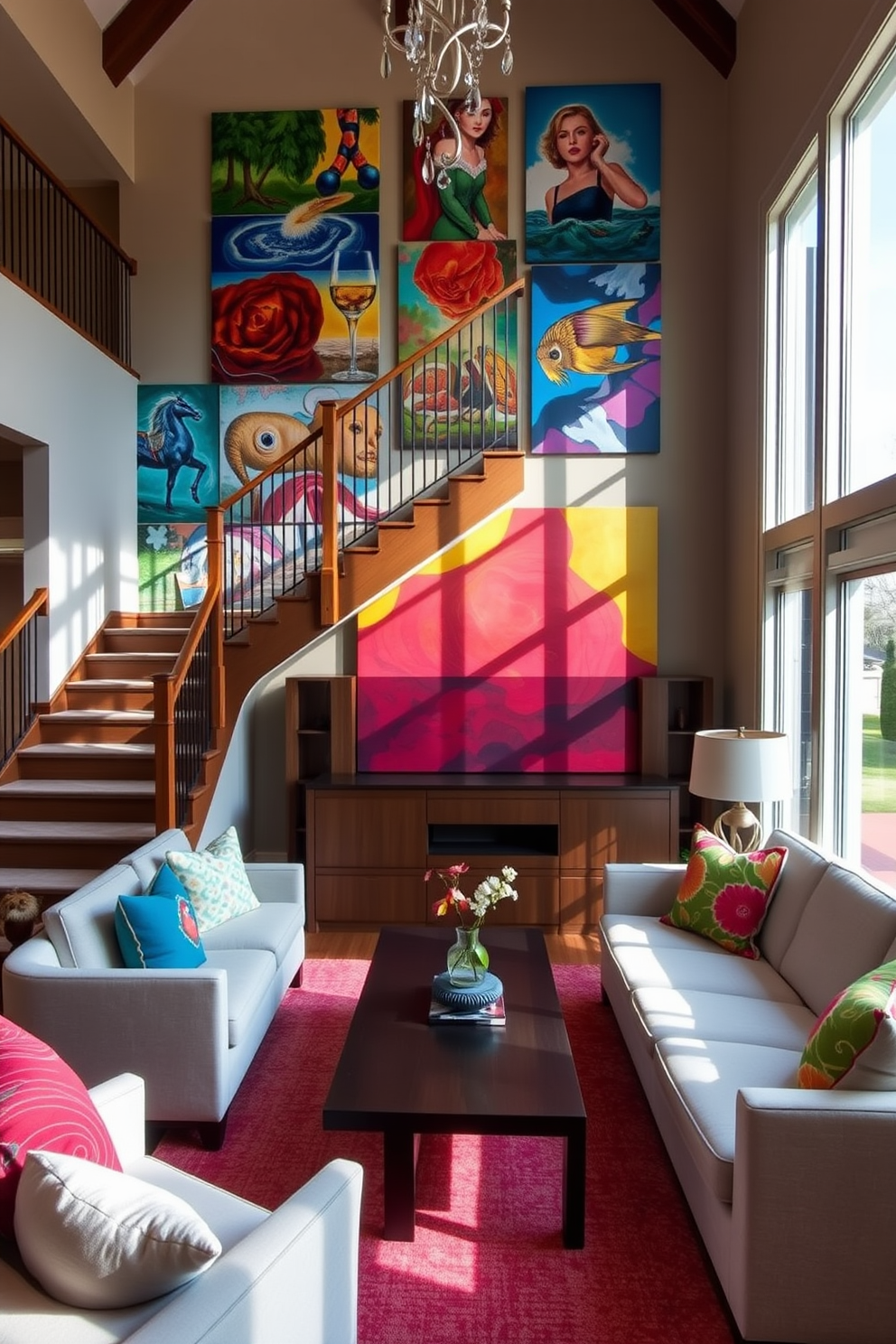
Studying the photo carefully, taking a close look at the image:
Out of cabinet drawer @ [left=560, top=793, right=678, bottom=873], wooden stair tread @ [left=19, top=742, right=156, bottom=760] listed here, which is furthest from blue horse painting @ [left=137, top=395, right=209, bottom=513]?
cabinet drawer @ [left=560, top=793, right=678, bottom=873]

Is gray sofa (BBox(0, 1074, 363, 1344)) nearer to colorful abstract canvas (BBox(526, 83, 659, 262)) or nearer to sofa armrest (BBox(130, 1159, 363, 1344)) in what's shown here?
sofa armrest (BBox(130, 1159, 363, 1344))

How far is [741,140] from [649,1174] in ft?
20.9

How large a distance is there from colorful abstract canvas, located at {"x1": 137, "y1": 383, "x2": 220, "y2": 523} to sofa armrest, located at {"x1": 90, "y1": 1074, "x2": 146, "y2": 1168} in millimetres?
5409

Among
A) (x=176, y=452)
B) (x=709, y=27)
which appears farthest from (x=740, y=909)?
(x=709, y=27)

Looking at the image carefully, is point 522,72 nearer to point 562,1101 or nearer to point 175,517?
point 175,517

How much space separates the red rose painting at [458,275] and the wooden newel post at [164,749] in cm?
380

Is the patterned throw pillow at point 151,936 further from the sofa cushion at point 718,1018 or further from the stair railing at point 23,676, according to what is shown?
the stair railing at point 23,676

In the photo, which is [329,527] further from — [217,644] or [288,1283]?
[288,1283]

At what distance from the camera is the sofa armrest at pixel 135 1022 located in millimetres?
3148

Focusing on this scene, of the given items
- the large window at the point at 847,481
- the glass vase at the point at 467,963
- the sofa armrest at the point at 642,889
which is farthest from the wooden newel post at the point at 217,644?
the large window at the point at 847,481

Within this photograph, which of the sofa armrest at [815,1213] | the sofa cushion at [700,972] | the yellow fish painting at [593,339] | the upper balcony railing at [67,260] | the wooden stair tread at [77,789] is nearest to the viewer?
the sofa armrest at [815,1213]

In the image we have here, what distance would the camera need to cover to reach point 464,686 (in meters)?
6.71

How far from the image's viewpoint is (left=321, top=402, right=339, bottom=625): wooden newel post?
226 inches

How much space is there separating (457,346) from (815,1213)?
19.9 ft
